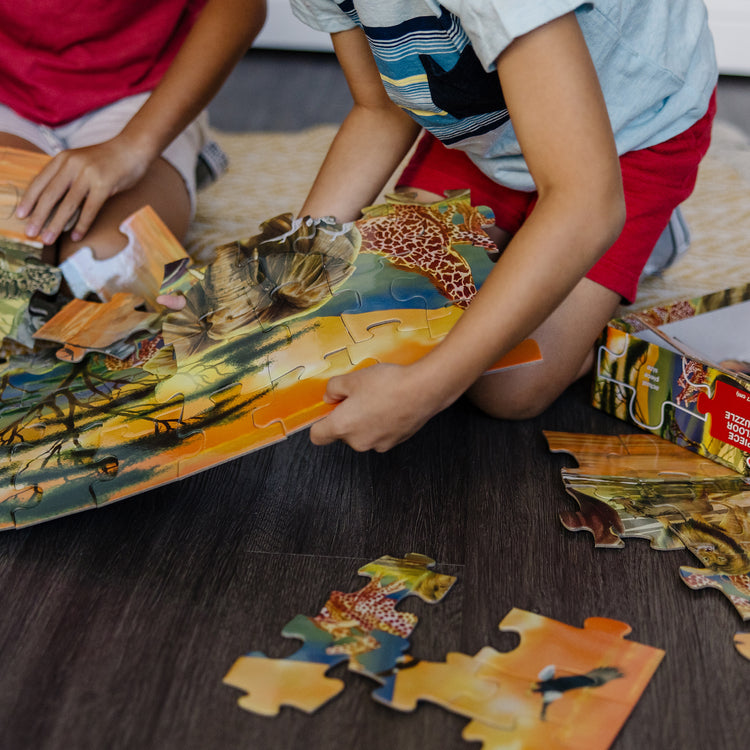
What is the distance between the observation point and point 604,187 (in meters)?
0.75

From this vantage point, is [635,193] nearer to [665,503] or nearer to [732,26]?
[665,503]

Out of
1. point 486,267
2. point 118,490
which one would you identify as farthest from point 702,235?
point 118,490

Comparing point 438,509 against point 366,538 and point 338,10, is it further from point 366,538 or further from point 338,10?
point 338,10

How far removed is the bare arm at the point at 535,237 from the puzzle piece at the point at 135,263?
0.44 meters

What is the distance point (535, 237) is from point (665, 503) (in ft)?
1.24

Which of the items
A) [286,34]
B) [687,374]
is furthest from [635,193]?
[286,34]

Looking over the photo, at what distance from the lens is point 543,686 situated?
0.71 meters

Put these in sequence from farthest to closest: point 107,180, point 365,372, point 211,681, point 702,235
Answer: point 702,235, point 107,180, point 365,372, point 211,681

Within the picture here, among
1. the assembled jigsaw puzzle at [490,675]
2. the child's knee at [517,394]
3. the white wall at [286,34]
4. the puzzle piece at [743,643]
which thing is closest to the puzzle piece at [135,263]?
Result: the child's knee at [517,394]

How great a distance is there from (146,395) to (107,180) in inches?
16.2

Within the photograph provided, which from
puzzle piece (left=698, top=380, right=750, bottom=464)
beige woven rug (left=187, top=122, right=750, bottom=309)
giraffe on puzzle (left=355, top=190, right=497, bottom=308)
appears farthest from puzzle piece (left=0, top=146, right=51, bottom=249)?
puzzle piece (left=698, top=380, right=750, bottom=464)

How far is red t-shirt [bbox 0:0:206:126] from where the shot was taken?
4.25 ft

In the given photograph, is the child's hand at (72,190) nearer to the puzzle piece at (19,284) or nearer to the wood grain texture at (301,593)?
the puzzle piece at (19,284)

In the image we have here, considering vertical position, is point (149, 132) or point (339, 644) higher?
point (149, 132)
